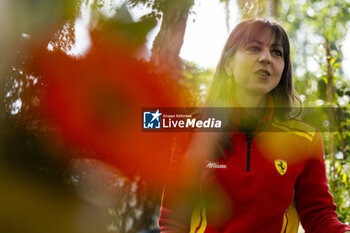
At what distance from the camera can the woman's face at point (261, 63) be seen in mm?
848

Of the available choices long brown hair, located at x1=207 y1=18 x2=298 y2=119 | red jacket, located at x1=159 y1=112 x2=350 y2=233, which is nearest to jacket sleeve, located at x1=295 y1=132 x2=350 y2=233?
red jacket, located at x1=159 y1=112 x2=350 y2=233

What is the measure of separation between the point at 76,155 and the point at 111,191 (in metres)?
0.20

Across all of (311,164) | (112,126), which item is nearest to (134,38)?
(112,126)

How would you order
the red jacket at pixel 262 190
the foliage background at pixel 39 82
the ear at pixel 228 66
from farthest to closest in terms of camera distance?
1. the foliage background at pixel 39 82
2. the ear at pixel 228 66
3. the red jacket at pixel 262 190

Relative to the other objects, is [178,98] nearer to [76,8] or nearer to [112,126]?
[112,126]

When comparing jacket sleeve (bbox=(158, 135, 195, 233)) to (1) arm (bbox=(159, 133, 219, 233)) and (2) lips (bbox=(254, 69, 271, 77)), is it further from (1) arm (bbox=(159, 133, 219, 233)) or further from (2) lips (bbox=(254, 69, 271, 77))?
(2) lips (bbox=(254, 69, 271, 77))

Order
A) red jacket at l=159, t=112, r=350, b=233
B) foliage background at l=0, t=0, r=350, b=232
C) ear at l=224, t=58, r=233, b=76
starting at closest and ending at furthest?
red jacket at l=159, t=112, r=350, b=233 → ear at l=224, t=58, r=233, b=76 → foliage background at l=0, t=0, r=350, b=232

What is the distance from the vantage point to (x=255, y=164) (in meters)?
0.84

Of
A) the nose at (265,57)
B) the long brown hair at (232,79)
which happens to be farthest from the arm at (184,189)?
the nose at (265,57)

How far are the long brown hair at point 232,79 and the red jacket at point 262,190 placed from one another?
81 mm

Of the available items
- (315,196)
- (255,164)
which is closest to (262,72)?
(255,164)

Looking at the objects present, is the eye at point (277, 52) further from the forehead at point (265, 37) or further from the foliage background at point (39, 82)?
the foliage background at point (39, 82)

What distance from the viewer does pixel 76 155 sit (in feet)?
3.59

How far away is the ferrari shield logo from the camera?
84 cm
